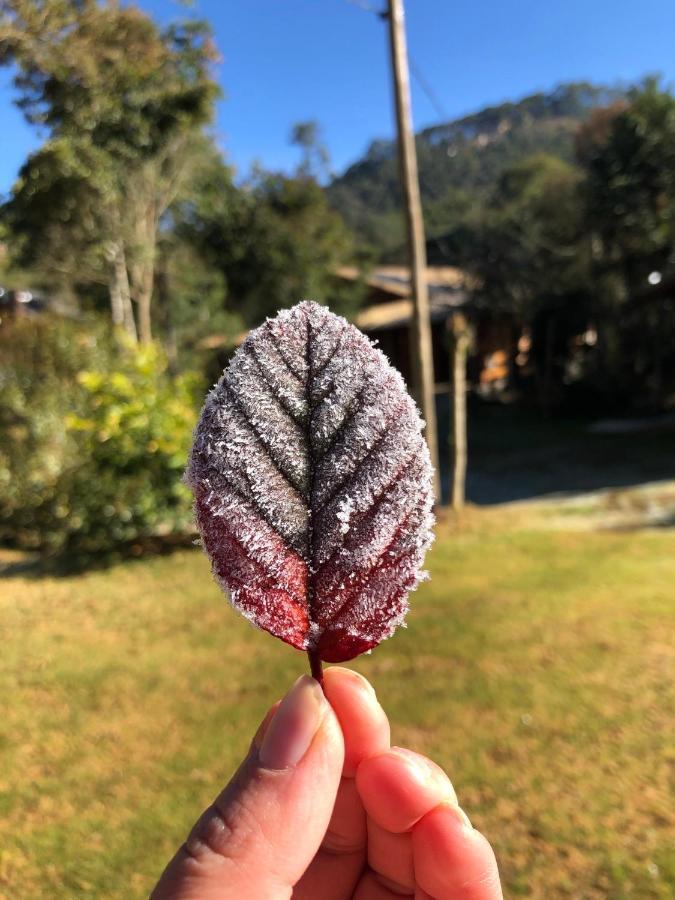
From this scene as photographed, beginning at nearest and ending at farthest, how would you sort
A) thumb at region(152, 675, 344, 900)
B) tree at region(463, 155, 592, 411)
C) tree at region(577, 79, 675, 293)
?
thumb at region(152, 675, 344, 900), tree at region(577, 79, 675, 293), tree at region(463, 155, 592, 411)

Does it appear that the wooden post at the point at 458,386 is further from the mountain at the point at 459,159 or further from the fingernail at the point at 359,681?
the fingernail at the point at 359,681

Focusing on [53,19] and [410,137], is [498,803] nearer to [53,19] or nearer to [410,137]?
[410,137]

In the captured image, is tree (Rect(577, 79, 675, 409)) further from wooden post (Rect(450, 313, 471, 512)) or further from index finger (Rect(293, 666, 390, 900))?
index finger (Rect(293, 666, 390, 900))

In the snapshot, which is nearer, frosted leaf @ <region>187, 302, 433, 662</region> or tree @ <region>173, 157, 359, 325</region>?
frosted leaf @ <region>187, 302, 433, 662</region>

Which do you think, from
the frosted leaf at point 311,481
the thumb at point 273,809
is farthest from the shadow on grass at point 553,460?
the frosted leaf at point 311,481

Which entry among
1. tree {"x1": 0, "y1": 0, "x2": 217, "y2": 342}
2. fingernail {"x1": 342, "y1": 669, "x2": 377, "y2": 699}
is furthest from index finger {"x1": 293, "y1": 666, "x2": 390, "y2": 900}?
tree {"x1": 0, "y1": 0, "x2": 217, "y2": 342}

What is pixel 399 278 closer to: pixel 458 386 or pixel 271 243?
pixel 271 243

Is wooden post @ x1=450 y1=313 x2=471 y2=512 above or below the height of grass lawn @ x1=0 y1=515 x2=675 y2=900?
above

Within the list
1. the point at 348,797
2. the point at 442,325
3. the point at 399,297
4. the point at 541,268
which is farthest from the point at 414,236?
the point at 399,297
